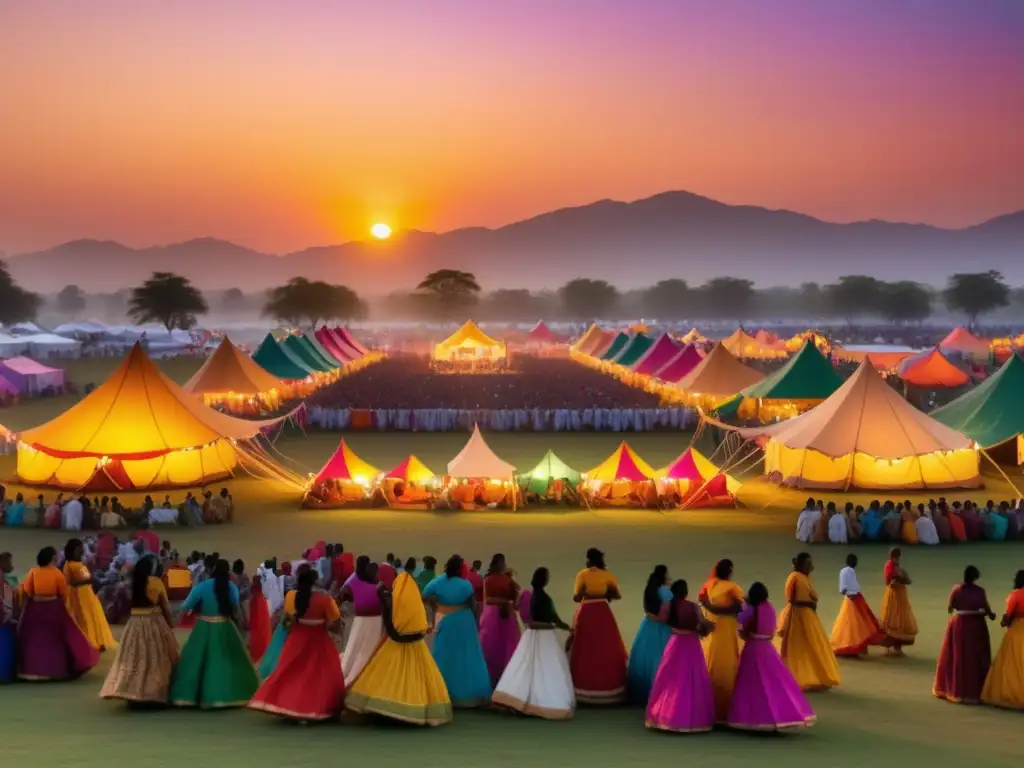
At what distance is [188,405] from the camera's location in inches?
1033

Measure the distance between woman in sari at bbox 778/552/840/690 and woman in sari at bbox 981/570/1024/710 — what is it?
4.42 feet

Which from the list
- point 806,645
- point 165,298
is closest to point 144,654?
point 806,645

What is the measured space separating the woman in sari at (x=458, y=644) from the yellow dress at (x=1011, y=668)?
447 centimetres

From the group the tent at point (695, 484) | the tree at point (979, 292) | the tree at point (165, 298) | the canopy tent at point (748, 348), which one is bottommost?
the tent at point (695, 484)

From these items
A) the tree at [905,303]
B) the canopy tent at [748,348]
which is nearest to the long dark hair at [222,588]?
the canopy tent at [748,348]

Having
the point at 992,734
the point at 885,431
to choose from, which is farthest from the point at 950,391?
the point at 992,734

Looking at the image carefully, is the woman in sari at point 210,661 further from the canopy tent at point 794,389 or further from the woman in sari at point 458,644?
the canopy tent at point 794,389

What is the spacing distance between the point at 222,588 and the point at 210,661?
64 cm

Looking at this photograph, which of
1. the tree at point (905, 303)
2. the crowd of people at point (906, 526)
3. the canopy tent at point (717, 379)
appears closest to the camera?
the crowd of people at point (906, 526)

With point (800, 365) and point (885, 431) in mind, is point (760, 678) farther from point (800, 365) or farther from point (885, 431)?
point (800, 365)

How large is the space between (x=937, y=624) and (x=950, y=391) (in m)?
36.5

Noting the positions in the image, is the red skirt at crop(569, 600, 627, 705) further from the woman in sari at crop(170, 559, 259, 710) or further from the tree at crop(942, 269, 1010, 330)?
the tree at crop(942, 269, 1010, 330)

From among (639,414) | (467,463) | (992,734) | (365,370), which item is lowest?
(992,734)

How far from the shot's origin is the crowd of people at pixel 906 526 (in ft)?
65.5
